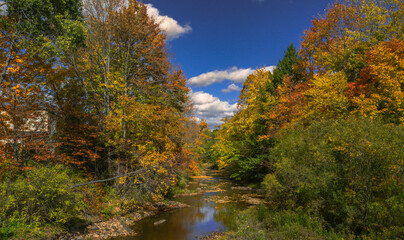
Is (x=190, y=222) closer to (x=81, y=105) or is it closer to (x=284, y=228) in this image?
(x=284, y=228)

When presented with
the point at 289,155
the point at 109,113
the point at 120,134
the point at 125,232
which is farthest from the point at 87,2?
the point at 289,155

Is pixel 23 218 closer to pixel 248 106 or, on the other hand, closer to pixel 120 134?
pixel 120 134

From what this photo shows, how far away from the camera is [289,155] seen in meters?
11.8

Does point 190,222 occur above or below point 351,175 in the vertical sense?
below

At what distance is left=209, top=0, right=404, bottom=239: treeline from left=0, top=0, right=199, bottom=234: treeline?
707 cm

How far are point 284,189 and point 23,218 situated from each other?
39.6 ft

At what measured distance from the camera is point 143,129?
1573 cm

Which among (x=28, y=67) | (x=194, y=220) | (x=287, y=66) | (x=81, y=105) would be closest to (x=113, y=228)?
(x=194, y=220)

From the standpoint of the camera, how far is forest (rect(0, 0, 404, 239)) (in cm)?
845

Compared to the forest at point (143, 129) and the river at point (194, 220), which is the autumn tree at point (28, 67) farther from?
the river at point (194, 220)

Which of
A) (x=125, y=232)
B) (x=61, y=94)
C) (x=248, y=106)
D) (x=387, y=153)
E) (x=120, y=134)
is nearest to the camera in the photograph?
(x=387, y=153)

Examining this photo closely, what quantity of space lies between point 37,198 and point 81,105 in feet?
25.2

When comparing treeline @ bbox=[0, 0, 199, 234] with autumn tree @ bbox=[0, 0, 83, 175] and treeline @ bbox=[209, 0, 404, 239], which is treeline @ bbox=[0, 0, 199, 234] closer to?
autumn tree @ bbox=[0, 0, 83, 175]

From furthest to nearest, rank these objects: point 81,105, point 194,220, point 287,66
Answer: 1. point 287,66
2. point 81,105
3. point 194,220
